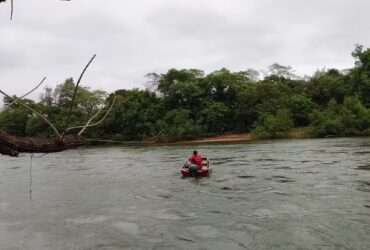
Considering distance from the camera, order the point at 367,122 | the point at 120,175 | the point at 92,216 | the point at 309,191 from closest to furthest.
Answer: the point at 92,216
the point at 309,191
the point at 120,175
the point at 367,122

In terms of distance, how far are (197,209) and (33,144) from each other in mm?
11193

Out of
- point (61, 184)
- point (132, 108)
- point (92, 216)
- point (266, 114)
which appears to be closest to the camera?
point (92, 216)

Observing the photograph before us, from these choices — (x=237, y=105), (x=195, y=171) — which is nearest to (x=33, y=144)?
(x=195, y=171)

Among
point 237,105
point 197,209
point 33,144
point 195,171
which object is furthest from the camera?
point 237,105

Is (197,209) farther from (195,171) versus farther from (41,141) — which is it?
(41,141)

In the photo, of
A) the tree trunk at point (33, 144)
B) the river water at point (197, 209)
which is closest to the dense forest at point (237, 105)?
the river water at point (197, 209)

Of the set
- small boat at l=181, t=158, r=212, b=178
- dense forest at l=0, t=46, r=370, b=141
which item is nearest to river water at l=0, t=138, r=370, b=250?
small boat at l=181, t=158, r=212, b=178

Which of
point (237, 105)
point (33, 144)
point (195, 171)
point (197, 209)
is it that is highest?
point (237, 105)

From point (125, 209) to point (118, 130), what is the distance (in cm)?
5507

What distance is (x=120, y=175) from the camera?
907 inches

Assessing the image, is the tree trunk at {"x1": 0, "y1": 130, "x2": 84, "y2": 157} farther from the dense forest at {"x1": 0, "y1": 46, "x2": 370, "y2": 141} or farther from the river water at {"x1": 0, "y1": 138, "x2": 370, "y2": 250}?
the dense forest at {"x1": 0, "y1": 46, "x2": 370, "y2": 141}

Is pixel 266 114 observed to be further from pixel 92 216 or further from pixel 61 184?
pixel 92 216

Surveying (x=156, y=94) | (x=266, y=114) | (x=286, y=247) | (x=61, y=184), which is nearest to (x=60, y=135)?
(x=286, y=247)

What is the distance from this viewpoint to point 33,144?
9.13 feet
